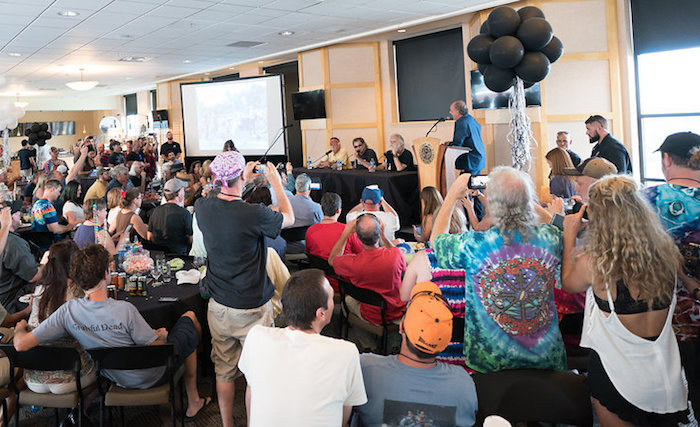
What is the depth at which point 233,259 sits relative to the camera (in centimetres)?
285

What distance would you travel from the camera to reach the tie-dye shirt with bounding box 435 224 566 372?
83.7 inches

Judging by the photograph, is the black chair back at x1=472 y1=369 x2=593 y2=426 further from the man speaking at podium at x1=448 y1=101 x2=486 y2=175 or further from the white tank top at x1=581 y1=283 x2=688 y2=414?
the man speaking at podium at x1=448 y1=101 x2=486 y2=175

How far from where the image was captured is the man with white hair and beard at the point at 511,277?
212 cm

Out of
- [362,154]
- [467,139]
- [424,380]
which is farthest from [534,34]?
[362,154]

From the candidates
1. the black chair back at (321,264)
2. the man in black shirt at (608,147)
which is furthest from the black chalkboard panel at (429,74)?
the black chair back at (321,264)

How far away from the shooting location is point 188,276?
3.66m

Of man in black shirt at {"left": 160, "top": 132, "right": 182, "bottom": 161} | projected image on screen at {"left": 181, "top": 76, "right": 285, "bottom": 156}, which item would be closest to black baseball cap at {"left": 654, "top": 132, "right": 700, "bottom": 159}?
projected image on screen at {"left": 181, "top": 76, "right": 285, "bottom": 156}

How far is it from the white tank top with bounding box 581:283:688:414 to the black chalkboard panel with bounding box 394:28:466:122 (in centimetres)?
805

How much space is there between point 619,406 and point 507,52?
3.56 m

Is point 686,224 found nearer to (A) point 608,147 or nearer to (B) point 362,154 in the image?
(A) point 608,147

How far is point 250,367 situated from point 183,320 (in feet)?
4.99

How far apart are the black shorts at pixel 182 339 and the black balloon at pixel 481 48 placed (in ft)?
11.9

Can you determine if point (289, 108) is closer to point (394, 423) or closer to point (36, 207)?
point (36, 207)

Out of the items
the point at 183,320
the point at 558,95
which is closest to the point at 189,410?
the point at 183,320
